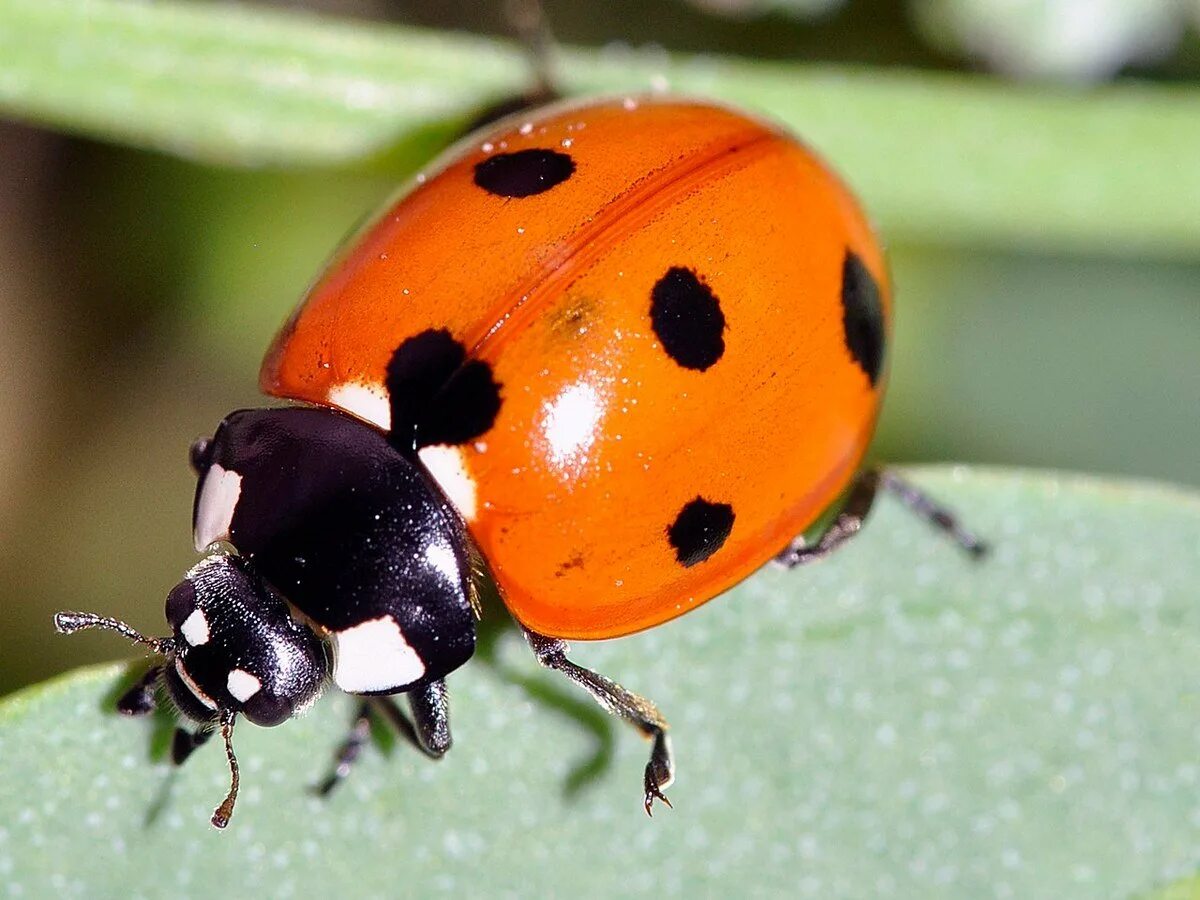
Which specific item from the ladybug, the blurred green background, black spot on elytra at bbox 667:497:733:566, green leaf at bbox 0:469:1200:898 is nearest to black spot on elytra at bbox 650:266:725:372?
the ladybug

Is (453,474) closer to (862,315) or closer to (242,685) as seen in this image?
(242,685)

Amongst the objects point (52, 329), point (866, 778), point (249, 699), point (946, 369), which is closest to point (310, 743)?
point (249, 699)

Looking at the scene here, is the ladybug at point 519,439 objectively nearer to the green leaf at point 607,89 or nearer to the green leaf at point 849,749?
the green leaf at point 849,749

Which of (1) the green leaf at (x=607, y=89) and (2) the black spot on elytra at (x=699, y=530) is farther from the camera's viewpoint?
(1) the green leaf at (x=607, y=89)

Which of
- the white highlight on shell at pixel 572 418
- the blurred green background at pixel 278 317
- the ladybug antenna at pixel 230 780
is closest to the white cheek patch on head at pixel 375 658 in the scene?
the ladybug antenna at pixel 230 780

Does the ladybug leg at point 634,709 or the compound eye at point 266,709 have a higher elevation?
the compound eye at point 266,709

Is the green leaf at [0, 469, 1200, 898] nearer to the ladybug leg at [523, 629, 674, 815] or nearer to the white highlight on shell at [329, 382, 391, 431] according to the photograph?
the ladybug leg at [523, 629, 674, 815]

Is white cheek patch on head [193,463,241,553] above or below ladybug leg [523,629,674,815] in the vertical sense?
above
